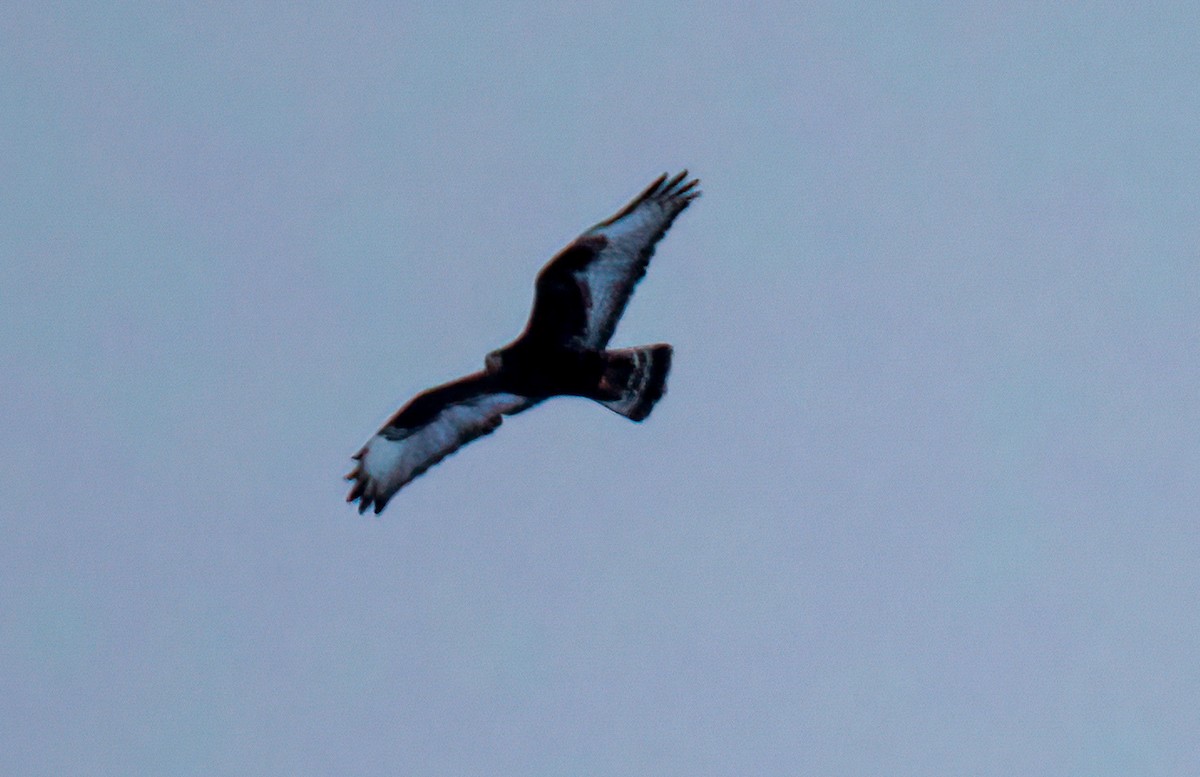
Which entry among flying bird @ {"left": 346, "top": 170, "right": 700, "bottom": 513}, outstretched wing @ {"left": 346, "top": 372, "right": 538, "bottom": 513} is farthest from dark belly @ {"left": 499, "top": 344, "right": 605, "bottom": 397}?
outstretched wing @ {"left": 346, "top": 372, "right": 538, "bottom": 513}

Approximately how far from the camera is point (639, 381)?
15.3 meters

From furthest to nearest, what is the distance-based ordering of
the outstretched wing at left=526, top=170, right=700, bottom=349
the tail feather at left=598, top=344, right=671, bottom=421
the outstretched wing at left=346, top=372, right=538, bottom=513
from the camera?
the outstretched wing at left=346, top=372, right=538, bottom=513, the tail feather at left=598, top=344, right=671, bottom=421, the outstretched wing at left=526, top=170, right=700, bottom=349

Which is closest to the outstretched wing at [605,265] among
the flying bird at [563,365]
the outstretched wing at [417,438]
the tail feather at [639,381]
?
the flying bird at [563,365]

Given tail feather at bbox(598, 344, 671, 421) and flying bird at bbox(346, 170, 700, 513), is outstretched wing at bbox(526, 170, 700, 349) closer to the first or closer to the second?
flying bird at bbox(346, 170, 700, 513)

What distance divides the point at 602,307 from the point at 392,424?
6.97 ft

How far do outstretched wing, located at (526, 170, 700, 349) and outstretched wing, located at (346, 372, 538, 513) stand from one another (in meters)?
1.11

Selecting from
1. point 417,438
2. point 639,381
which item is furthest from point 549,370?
point 417,438

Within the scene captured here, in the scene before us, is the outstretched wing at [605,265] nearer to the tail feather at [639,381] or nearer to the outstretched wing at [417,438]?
the tail feather at [639,381]

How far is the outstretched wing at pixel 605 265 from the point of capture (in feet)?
47.4

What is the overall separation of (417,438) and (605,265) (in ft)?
7.69

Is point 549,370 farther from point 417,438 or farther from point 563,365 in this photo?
point 417,438

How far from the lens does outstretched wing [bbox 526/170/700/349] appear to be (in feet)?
47.4

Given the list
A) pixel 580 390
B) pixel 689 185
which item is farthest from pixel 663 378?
pixel 689 185

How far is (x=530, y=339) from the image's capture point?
14.8 metres
